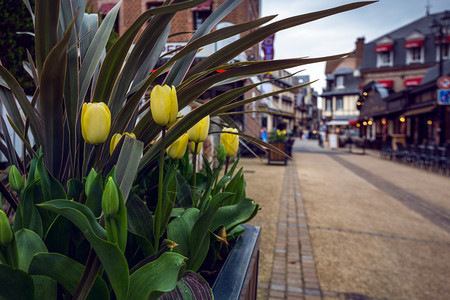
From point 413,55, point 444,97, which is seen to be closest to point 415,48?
point 413,55

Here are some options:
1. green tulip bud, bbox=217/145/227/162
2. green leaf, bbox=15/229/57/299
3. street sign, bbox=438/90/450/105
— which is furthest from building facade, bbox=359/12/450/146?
green leaf, bbox=15/229/57/299

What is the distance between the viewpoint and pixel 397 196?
594 centimetres

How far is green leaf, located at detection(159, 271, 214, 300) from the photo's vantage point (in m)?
0.58

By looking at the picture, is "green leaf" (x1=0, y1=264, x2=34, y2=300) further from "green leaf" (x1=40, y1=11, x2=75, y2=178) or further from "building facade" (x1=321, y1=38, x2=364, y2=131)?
"building facade" (x1=321, y1=38, x2=364, y2=131)

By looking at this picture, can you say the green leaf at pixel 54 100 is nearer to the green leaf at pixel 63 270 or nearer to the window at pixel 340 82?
the green leaf at pixel 63 270

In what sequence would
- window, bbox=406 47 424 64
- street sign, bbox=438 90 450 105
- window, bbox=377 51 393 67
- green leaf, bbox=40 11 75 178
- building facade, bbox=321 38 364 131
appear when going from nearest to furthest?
green leaf, bbox=40 11 75 178 < street sign, bbox=438 90 450 105 < window, bbox=406 47 424 64 < window, bbox=377 51 393 67 < building facade, bbox=321 38 364 131

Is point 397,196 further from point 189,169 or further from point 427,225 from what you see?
point 189,169

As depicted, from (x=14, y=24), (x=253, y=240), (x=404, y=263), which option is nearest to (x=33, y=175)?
(x=253, y=240)

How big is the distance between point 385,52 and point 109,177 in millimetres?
28828

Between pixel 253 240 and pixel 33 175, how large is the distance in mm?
743

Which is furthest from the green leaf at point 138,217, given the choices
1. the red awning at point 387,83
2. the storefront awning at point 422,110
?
the red awning at point 387,83

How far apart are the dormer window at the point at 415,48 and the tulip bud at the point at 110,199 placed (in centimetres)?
2778

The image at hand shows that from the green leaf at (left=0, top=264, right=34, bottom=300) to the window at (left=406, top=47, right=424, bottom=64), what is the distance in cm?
2799

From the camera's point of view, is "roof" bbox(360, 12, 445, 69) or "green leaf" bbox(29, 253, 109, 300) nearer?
"green leaf" bbox(29, 253, 109, 300)
